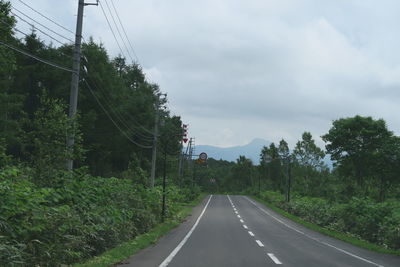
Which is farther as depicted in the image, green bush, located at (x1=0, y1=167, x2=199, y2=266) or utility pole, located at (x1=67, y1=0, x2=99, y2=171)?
utility pole, located at (x1=67, y1=0, x2=99, y2=171)

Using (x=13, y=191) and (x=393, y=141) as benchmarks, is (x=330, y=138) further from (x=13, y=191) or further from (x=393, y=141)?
(x=13, y=191)

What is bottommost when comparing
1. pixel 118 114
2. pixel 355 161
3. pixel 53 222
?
pixel 53 222

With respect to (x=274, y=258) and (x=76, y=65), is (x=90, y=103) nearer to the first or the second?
(x=76, y=65)

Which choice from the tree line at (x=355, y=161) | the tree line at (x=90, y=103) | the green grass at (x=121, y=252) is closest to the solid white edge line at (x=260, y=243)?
the green grass at (x=121, y=252)

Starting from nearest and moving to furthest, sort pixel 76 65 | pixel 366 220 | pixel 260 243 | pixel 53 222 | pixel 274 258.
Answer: pixel 53 222 → pixel 274 258 → pixel 76 65 → pixel 260 243 → pixel 366 220

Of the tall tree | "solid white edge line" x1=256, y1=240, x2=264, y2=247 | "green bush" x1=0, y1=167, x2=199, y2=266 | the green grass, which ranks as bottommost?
"solid white edge line" x1=256, y1=240, x2=264, y2=247

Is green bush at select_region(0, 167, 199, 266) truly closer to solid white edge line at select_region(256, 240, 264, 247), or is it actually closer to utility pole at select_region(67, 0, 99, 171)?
utility pole at select_region(67, 0, 99, 171)

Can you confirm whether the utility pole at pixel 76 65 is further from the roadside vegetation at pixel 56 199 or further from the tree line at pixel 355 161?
the tree line at pixel 355 161

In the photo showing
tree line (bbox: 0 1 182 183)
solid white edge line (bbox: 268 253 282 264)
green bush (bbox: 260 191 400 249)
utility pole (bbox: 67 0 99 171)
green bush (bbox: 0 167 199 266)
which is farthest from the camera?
tree line (bbox: 0 1 182 183)

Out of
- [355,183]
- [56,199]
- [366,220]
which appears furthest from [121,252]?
[355,183]

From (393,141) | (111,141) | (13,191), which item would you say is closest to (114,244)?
(13,191)

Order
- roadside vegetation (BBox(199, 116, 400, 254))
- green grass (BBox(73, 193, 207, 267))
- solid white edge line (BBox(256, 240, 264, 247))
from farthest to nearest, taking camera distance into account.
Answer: roadside vegetation (BBox(199, 116, 400, 254)) < solid white edge line (BBox(256, 240, 264, 247)) < green grass (BBox(73, 193, 207, 267))

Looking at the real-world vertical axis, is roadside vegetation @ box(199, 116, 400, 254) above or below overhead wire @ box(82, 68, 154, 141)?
below

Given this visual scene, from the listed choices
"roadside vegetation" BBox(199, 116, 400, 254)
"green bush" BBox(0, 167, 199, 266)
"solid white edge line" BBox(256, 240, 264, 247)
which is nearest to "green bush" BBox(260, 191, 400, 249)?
"roadside vegetation" BBox(199, 116, 400, 254)
